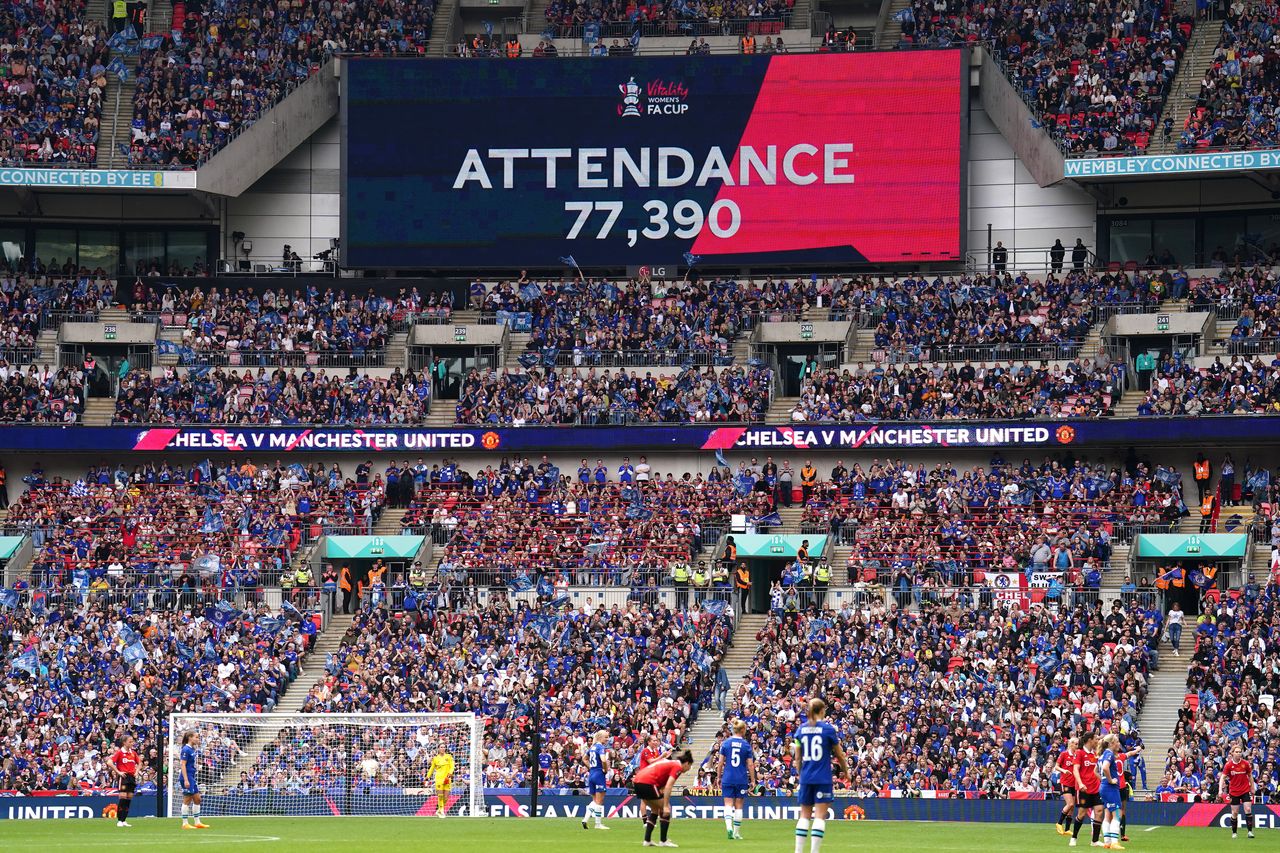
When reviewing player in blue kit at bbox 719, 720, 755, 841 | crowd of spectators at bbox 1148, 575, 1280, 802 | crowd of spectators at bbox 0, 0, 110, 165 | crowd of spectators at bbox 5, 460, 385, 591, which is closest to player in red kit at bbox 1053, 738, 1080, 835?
player in blue kit at bbox 719, 720, 755, 841

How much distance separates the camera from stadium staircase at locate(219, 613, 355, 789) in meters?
40.3

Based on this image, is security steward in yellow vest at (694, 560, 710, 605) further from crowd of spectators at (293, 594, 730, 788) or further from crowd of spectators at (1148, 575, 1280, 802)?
crowd of spectators at (1148, 575, 1280, 802)

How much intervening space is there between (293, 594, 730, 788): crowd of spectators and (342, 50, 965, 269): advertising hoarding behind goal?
16.9m

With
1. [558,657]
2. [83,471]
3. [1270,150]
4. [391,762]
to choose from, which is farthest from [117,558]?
[1270,150]

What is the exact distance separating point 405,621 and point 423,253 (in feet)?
57.1

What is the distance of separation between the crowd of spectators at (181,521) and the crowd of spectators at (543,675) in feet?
16.7

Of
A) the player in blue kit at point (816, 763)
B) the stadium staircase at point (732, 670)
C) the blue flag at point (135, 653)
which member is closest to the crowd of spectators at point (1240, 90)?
the stadium staircase at point (732, 670)

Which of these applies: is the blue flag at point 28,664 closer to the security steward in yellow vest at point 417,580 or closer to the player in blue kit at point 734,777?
the security steward in yellow vest at point 417,580

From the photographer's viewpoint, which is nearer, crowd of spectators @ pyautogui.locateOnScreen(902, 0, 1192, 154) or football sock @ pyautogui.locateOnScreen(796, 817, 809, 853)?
football sock @ pyautogui.locateOnScreen(796, 817, 809, 853)

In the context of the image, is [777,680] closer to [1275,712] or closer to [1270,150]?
[1275,712]

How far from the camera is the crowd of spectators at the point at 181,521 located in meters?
53.7

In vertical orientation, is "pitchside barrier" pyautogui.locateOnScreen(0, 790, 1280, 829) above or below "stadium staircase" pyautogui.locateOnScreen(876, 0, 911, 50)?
below

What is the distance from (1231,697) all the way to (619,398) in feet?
71.5

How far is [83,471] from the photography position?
60.2m
